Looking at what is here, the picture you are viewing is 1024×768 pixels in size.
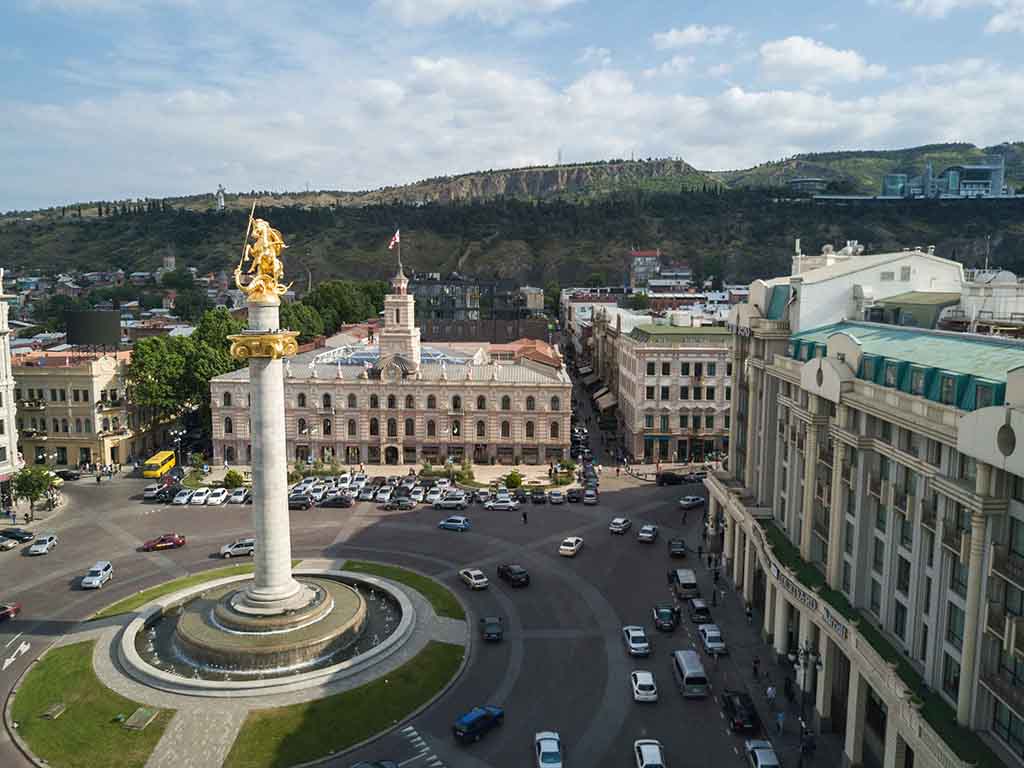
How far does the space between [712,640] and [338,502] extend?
135 feet

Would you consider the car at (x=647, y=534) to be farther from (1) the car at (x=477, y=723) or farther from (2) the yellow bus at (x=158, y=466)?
(2) the yellow bus at (x=158, y=466)

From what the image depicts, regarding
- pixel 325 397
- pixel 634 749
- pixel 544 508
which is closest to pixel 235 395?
pixel 325 397

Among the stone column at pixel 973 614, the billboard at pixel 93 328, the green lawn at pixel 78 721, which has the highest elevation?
the billboard at pixel 93 328

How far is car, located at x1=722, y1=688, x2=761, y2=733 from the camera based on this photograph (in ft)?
119

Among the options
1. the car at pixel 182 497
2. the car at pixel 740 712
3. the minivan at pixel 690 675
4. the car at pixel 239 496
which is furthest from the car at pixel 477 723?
the car at pixel 182 497

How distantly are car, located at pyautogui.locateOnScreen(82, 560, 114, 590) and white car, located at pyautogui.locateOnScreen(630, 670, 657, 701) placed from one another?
37308 millimetres

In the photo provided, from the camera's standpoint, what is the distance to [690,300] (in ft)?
559

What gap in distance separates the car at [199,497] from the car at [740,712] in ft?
178

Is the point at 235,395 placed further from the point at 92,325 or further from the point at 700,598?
the point at 700,598

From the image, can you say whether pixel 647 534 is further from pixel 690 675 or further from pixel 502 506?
pixel 690 675

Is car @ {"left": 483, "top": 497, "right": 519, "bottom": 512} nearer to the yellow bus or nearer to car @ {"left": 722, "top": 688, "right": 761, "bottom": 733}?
car @ {"left": 722, "top": 688, "right": 761, "bottom": 733}

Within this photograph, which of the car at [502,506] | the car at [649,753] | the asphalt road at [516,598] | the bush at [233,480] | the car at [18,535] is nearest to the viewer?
the car at [649,753]

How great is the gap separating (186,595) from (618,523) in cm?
3412

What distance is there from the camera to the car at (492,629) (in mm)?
45250
